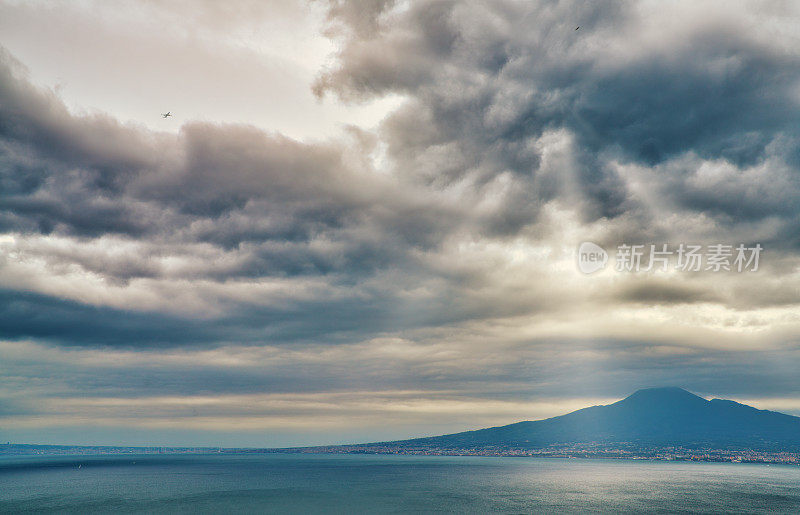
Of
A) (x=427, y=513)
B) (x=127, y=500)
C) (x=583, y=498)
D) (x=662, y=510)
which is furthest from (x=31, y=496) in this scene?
(x=662, y=510)

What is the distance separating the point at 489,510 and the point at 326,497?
66967 millimetres

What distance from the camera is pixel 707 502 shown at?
17862 cm

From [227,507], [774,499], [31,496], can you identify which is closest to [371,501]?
[227,507]

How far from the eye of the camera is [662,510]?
510ft

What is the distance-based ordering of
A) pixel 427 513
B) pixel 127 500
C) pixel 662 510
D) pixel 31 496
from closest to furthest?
pixel 427 513 < pixel 662 510 < pixel 127 500 < pixel 31 496

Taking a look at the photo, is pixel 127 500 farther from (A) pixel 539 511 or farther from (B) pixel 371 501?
(A) pixel 539 511

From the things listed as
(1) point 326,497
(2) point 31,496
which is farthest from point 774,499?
(2) point 31,496

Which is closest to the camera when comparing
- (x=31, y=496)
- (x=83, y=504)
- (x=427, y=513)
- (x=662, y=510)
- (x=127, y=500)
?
(x=427, y=513)

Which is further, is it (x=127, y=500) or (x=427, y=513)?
(x=127, y=500)

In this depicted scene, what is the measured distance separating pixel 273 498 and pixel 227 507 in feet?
92.4

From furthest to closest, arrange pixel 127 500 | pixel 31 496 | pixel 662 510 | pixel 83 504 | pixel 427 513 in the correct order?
pixel 31 496 → pixel 127 500 → pixel 83 504 → pixel 662 510 → pixel 427 513

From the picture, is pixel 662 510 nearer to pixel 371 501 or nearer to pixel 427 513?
pixel 427 513

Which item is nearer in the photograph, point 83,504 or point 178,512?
point 178,512

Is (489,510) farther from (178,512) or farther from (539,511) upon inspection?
(178,512)
